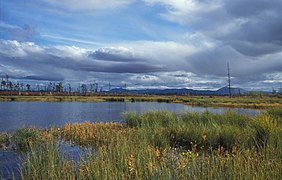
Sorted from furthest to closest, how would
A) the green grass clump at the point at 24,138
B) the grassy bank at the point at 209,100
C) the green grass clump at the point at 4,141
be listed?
1. the grassy bank at the point at 209,100
2. the green grass clump at the point at 4,141
3. the green grass clump at the point at 24,138

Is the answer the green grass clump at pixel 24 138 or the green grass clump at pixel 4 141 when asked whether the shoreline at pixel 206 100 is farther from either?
the green grass clump at pixel 4 141

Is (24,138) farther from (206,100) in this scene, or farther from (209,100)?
(209,100)

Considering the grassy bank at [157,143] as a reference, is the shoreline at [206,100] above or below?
below

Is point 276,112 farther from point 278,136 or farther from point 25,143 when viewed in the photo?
point 25,143

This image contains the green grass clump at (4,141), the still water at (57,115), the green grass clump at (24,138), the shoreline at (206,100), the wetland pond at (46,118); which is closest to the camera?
the wetland pond at (46,118)

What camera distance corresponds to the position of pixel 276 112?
70.1ft

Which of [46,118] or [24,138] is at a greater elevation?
[24,138]

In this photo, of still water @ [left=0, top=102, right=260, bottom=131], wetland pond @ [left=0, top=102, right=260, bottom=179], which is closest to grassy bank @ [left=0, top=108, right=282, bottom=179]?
wetland pond @ [left=0, top=102, right=260, bottom=179]

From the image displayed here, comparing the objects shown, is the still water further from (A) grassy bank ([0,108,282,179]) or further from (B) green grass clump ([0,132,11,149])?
(A) grassy bank ([0,108,282,179])

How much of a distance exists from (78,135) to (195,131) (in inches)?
285

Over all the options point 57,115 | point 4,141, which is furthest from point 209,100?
point 4,141

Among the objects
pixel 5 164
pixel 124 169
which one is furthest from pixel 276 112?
pixel 5 164

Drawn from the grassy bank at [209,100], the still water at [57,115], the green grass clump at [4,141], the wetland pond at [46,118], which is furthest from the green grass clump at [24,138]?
the grassy bank at [209,100]

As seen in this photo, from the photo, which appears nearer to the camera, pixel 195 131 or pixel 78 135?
pixel 195 131
